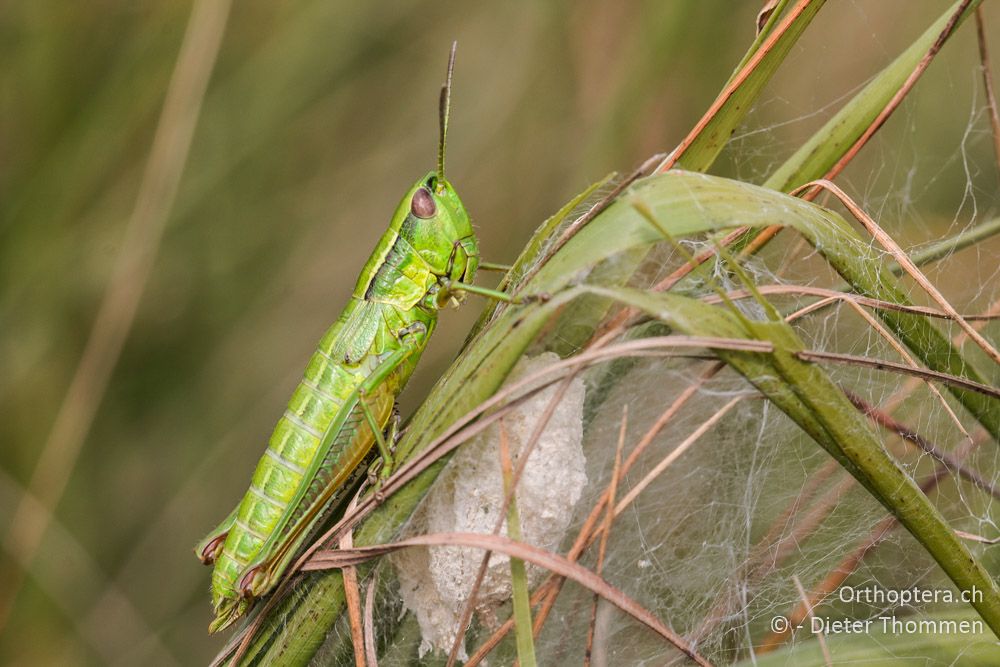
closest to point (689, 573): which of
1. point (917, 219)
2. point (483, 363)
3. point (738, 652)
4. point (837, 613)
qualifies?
point (738, 652)

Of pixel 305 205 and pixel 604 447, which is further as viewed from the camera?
pixel 305 205

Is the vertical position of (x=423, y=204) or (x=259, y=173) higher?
(x=259, y=173)

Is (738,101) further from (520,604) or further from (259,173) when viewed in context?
(259,173)

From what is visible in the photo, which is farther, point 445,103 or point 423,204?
point 423,204

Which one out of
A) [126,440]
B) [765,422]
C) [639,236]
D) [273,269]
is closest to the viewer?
[639,236]

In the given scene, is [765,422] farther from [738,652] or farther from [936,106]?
[936,106]

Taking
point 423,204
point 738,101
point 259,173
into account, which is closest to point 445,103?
point 423,204

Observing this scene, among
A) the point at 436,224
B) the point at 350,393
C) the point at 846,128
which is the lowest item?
the point at 846,128

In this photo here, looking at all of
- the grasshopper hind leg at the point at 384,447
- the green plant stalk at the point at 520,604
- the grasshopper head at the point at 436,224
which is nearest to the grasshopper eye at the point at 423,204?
the grasshopper head at the point at 436,224
